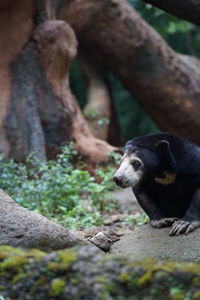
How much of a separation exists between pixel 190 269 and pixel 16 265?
789 mm

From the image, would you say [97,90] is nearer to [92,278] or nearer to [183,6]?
[183,6]

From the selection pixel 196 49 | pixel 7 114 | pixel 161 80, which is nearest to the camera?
pixel 7 114

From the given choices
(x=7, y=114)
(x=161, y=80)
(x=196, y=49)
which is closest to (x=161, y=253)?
(x=7, y=114)

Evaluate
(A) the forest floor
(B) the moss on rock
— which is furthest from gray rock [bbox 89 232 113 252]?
(B) the moss on rock

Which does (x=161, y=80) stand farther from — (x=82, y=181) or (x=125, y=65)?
(x=82, y=181)

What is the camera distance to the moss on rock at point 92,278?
2.62 m

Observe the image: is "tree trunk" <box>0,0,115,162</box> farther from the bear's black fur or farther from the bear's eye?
the bear's eye

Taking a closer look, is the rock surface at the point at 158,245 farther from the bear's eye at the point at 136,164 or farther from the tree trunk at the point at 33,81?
the tree trunk at the point at 33,81

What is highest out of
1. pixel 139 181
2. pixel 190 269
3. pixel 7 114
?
pixel 190 269

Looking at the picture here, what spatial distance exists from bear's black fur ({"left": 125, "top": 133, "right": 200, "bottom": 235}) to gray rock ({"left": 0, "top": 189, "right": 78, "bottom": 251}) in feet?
3.41

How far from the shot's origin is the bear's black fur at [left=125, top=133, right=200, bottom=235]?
16.9ft

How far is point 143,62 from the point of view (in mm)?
13086

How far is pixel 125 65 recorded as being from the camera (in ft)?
43.7

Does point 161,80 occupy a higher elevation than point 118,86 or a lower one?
higher
